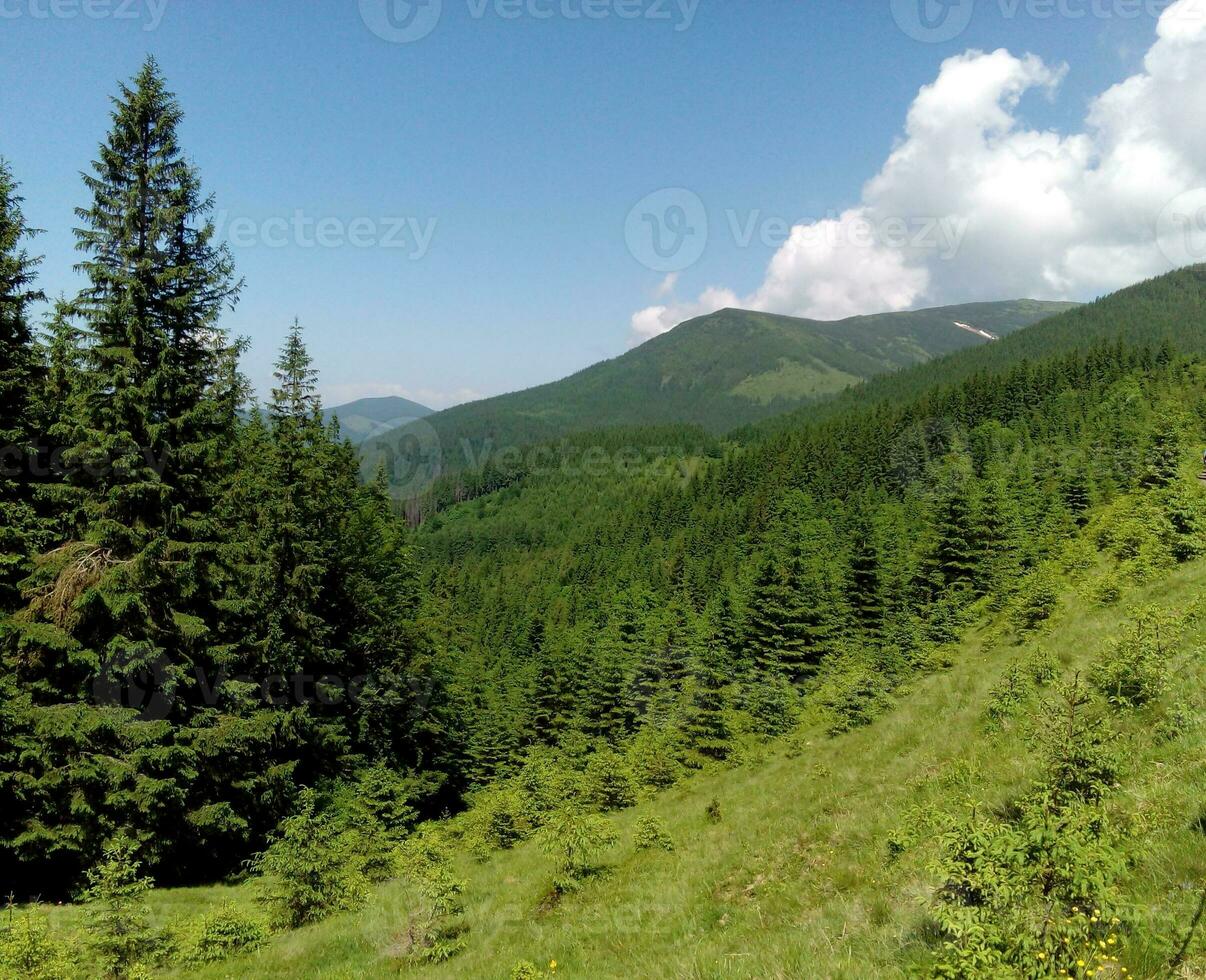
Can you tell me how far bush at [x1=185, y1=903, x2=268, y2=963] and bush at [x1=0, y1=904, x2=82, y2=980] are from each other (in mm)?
2271

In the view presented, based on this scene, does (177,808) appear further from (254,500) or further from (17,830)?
(254,500)

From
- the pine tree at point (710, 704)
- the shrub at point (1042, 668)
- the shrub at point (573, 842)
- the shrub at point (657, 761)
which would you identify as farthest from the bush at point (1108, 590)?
the shrub at point (573, 842)

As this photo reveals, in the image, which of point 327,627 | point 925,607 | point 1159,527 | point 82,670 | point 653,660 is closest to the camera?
point 82,670

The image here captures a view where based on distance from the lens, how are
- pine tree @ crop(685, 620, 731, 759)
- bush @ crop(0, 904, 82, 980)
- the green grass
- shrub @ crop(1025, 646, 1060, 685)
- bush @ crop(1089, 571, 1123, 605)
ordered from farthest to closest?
pine tree @ crop(685, 620, 731, 759) < bush @ crop(1089, 571, 1123, 605) < shrub @ crop(1025, 646, 1060, 685) < bush @ crop(0, 904, 82, 980) < the green grass

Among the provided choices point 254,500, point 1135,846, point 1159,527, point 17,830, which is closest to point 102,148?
point 254,500

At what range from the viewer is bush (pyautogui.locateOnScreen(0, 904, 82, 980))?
9.08 metres

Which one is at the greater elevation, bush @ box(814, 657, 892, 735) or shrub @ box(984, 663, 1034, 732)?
shrub @ box(984, 663, 1034, 732)

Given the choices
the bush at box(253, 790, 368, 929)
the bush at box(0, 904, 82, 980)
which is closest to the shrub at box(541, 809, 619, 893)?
the bush at box(253, 790, 368, 929)

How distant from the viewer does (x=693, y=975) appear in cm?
665

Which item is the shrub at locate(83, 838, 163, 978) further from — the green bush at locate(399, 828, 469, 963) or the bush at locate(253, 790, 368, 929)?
the green bush at locate(399, 828, 469, 963)

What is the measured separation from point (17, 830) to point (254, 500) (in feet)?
39.1

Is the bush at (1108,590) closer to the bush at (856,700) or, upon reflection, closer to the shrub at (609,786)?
the bush at (856,700)

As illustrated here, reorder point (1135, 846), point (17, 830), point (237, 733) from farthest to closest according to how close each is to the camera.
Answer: point (237, 733)
point (17, 830)
point (1135, 846)

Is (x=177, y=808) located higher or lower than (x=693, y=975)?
lower
